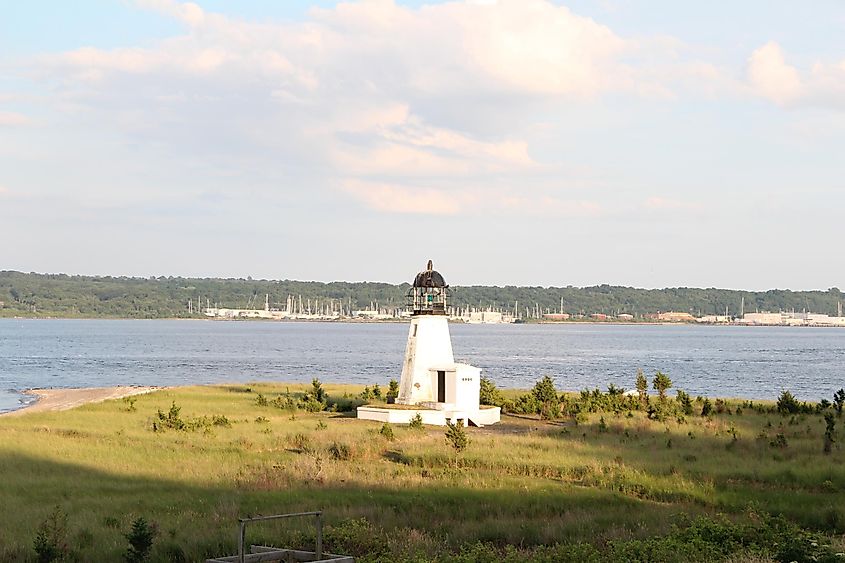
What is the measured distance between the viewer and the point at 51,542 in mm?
17641

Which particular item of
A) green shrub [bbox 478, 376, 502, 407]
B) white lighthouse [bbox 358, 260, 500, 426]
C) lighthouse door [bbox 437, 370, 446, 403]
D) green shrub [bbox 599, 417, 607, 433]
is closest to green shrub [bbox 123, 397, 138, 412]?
white lighthouse [bbox 358, 260, 500, 426]

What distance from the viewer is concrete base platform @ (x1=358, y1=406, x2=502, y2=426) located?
1727 inches

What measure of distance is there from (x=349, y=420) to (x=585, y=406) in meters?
13.5

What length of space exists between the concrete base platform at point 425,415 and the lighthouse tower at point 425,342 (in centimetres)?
132

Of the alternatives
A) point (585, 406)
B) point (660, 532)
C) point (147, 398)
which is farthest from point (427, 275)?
point (660, 532)

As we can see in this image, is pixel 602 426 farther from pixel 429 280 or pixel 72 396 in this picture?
pixel 72 396

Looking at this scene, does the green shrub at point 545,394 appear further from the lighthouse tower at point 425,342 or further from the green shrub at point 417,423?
the green shrub at point 417,423

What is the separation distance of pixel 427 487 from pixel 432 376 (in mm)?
20848

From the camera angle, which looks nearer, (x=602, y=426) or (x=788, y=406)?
(x=602, y=426)

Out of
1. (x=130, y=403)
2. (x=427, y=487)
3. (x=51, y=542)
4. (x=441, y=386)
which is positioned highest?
(x=441, y=386)

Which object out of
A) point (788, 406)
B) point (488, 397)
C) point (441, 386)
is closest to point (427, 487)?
point (441, 386)

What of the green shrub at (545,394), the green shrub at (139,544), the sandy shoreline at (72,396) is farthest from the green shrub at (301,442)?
the sandy shoreline at (72,396)

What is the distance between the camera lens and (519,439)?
36.1 meters

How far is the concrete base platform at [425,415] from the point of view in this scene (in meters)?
43.9
